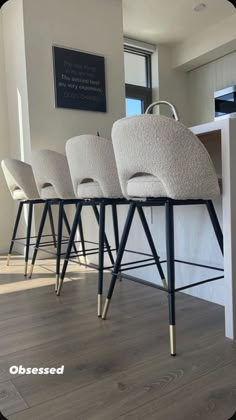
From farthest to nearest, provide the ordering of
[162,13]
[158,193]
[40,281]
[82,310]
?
[162,13]
[40,281]
[82,310]
[158,193]

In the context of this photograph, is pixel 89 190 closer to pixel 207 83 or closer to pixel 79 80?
pixel 79 80

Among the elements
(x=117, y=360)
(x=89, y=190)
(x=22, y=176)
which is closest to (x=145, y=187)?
(x=89, y=190)

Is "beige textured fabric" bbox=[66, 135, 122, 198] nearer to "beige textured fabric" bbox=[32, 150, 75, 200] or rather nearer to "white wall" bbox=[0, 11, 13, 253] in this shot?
"beige textured fabric" bbox=[32, 150, 75, 200]

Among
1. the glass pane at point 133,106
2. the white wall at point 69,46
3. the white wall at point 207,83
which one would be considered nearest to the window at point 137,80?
the glass pane at point 133,106

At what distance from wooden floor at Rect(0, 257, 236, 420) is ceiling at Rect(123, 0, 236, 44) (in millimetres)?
3333

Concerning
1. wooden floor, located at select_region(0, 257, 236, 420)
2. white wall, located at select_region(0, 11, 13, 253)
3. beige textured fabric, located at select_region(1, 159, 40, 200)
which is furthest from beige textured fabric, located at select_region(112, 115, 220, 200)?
white wall, located at select_region(0, 11, 13, 253)

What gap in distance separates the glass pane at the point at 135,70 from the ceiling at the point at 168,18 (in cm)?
26

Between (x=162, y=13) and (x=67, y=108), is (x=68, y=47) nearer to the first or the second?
(x=67, y=108)

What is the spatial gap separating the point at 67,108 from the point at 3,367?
269cm

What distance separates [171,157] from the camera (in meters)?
1.21

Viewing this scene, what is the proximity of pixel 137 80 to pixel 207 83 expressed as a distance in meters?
0.99

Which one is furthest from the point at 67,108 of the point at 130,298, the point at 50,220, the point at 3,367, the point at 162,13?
the point at 3,367

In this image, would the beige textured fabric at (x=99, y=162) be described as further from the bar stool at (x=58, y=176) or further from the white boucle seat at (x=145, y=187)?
the bar stool at (x=58, y=176)

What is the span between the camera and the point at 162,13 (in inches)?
151
